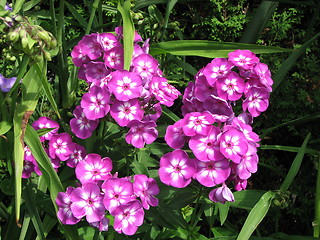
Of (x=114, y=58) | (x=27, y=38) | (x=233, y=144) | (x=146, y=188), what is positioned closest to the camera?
(x=27, y=38)

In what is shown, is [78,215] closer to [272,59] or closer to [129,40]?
[129,40]

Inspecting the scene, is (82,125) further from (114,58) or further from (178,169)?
(178,169)

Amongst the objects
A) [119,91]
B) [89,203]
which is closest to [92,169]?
[89,203]

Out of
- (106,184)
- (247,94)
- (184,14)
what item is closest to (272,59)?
(184,14)

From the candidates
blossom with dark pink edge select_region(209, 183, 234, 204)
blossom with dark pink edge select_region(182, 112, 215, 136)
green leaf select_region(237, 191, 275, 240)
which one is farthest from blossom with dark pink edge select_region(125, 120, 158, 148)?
green leaf select_region(237, 191, 275, 240)

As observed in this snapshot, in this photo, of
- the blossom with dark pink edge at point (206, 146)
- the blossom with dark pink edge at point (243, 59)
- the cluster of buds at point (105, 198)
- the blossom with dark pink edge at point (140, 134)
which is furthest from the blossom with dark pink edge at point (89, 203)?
the blossom with dark pink edge at point (243, 59)

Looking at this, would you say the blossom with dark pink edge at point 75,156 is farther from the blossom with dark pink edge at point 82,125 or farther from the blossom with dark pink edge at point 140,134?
the blossom with dark pink edge at point 140,134
